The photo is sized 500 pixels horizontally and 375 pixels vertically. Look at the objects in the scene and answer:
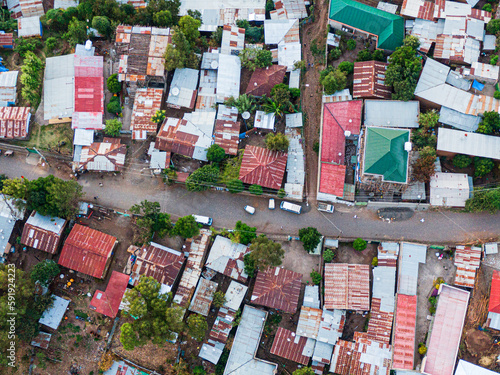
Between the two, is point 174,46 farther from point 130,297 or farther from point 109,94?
point 130,297

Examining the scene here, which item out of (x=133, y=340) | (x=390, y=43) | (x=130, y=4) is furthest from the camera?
(x=130, y=4)

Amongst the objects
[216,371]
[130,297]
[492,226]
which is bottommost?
[216,371]

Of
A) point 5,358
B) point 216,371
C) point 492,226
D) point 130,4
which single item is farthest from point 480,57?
point 5,358

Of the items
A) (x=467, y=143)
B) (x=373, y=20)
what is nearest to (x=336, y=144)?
(x=467, y=143)

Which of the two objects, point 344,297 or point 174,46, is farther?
point 174,46

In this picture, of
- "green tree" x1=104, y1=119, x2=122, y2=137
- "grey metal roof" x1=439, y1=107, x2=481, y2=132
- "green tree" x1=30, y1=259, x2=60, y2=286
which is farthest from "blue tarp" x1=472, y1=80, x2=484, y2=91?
"green tree" x1=30, y1=259, x2=60, y2=286

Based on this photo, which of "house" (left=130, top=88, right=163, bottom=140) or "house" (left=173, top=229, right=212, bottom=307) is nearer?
"house" (left=173, top=229, right=212, bottom=307)

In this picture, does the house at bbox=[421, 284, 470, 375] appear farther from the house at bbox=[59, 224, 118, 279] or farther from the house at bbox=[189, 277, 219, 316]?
the house at bbox=[59, 224, 118, 279]
